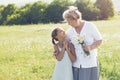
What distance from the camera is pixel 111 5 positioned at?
5025 centimetres

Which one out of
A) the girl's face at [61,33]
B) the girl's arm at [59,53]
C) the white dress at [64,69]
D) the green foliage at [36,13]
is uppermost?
the girl's face at [61,33]

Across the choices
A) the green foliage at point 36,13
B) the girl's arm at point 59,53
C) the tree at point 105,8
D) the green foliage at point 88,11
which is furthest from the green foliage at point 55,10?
the girl's arm at point 59,53

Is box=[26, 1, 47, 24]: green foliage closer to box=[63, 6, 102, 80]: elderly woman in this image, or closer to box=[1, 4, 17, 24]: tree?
box=[1, 4, 17, 24]: tree

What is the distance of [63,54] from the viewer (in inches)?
257

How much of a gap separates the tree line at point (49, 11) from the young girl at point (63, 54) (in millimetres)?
41311

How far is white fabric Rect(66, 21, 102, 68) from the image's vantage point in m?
6.34

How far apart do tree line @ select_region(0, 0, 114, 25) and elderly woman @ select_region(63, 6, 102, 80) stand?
41524 mm

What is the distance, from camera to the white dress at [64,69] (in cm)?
657

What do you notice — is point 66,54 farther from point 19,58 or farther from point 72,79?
point 19,58

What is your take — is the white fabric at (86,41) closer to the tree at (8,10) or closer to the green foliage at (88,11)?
the green foliage at (88,11)

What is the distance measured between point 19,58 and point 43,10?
35365mm

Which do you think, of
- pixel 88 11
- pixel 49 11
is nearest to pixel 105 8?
pixel 88 11

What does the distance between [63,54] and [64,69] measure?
0.25 m

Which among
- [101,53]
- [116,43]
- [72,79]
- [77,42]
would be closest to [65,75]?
[72,79]
